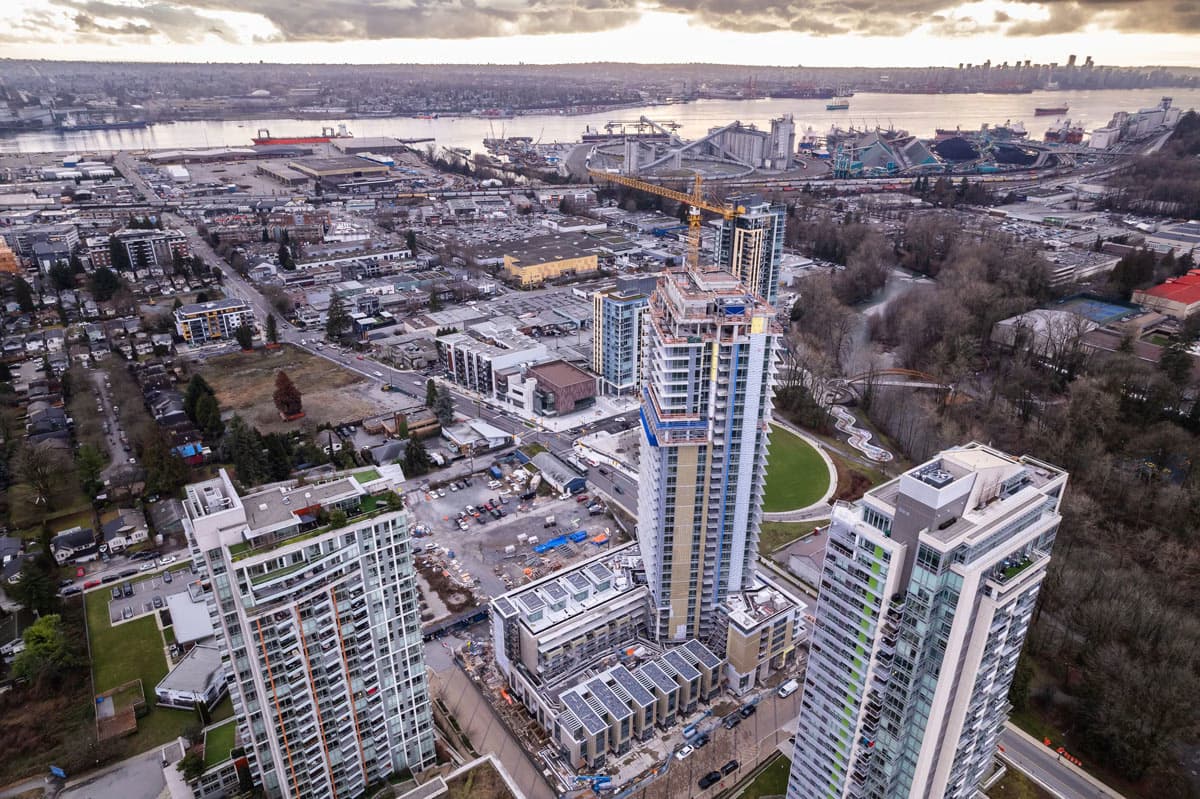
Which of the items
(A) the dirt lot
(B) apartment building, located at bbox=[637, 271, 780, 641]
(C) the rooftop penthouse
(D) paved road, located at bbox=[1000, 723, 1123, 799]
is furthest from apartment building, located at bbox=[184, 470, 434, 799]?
(A) the dirt lot

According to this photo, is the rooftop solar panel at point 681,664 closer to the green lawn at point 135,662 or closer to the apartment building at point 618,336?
the green lawn at point 135,662

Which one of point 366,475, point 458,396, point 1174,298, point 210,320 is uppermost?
point 366,475

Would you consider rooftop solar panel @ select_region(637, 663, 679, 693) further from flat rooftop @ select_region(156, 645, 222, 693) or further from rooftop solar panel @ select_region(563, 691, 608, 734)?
flat rooftop @ select_region(156, 645, 222, 693)

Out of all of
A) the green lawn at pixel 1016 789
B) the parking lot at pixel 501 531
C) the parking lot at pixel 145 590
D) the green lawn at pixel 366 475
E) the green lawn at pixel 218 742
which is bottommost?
the parking lot at pixel 501 531

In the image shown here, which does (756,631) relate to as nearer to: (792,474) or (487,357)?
(792,474)

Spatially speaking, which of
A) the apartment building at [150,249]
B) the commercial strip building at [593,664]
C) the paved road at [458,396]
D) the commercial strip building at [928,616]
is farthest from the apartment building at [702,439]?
the apartment building at [150,249]

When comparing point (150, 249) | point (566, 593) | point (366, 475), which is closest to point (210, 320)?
point (150, 249)

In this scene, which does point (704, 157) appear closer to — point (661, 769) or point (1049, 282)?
point (1049, 282)
